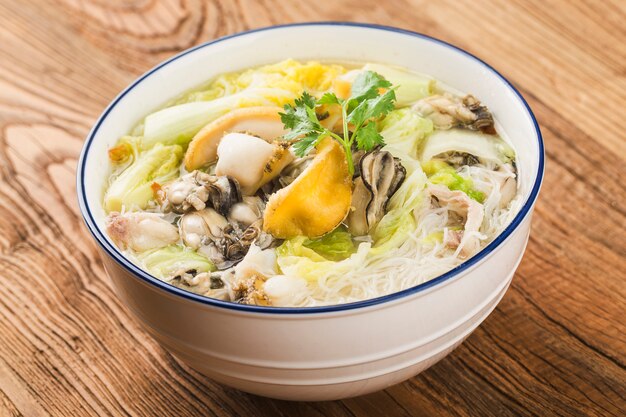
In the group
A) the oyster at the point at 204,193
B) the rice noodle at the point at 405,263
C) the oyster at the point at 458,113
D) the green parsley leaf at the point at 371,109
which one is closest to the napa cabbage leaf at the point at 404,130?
the oyster at the point at 458,113

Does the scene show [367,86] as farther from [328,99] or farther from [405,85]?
[405,85]

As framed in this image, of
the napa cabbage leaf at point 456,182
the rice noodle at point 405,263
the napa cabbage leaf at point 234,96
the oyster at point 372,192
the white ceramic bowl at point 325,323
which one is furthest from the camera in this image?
the napa cabbage leaf at point 234,96

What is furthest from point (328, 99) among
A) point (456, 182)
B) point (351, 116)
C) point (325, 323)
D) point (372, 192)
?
point (325, 323)

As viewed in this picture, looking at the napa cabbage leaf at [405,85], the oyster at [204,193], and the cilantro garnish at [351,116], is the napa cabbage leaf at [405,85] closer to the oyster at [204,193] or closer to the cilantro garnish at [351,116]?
the cilantro garnish at [351,116]

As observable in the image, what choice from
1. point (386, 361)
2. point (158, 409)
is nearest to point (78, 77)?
point (158, 409)

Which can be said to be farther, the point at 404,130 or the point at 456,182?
the point at 404,130

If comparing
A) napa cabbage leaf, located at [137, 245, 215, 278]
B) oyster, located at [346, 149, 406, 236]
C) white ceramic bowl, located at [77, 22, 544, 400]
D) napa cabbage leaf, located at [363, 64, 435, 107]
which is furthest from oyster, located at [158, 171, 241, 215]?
napa cabbage leaf, located at [363, 64, 435, 107]
